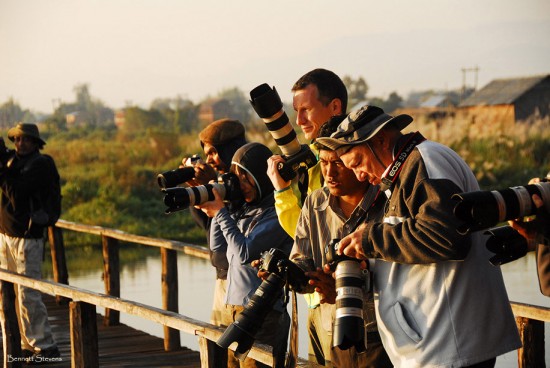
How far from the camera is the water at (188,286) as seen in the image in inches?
441

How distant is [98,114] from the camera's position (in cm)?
3975

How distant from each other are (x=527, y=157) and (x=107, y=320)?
17.5 m

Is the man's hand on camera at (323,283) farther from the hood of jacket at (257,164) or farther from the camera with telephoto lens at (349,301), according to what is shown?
the hood of jacket at (257,164)

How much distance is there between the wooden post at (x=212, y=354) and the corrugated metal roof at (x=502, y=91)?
27082 mm

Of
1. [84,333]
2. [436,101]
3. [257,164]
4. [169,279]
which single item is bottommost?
[436,101]

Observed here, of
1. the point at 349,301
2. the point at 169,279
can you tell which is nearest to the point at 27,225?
the point at 169,279

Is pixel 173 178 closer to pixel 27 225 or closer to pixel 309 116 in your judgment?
pixel 309 116

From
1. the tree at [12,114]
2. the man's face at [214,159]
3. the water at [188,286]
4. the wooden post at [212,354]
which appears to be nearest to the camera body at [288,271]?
the wooden post at [212,354]

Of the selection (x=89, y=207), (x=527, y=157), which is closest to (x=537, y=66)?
(x=527, y=157)

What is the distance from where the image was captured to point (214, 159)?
16.8 feet

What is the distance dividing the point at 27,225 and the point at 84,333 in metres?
1.43

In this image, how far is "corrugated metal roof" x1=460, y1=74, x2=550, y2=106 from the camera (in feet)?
104

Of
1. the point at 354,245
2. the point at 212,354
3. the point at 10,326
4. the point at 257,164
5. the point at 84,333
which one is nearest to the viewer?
the point at 354,245

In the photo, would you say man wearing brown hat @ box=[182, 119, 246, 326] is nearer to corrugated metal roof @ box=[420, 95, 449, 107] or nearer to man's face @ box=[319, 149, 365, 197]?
man's face @ box=[319, 149, 365, 197]
